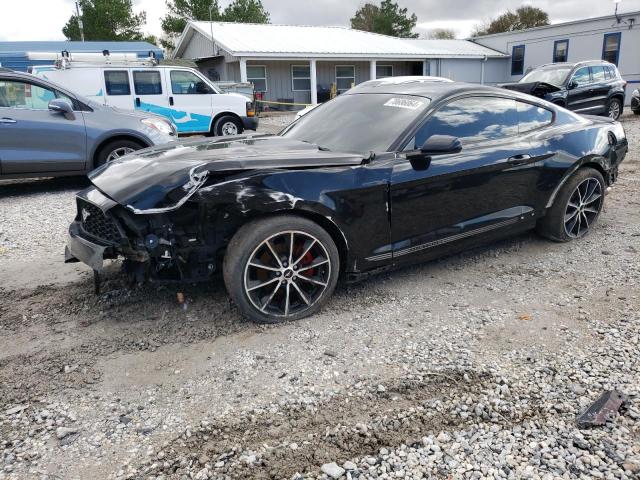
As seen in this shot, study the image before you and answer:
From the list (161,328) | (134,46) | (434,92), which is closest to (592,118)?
(434,92)

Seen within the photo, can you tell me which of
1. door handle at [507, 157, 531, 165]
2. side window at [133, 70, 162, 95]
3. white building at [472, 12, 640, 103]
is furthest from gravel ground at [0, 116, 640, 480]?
white building at [472, 12, 640, 103]

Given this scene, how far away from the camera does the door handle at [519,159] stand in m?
4.22

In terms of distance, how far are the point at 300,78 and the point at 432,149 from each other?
23.3 m

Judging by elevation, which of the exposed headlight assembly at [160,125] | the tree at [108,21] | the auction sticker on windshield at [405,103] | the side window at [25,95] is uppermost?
the tree at [108,21]

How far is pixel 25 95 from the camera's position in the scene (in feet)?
23.0

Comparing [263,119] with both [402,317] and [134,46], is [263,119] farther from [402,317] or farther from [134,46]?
[402,317]

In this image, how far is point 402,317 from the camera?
3.53 m

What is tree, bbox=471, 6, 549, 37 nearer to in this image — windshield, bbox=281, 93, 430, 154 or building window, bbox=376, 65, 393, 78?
building window, bbox=376, 65, 393, 78

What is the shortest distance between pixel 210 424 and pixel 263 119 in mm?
18585

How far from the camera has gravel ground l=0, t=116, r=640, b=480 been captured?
7.34 feet

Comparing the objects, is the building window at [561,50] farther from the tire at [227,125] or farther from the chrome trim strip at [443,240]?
the chrome trim strip at [443,240]

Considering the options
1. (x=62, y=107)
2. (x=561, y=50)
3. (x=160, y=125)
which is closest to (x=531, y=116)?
(x=160, y=125)

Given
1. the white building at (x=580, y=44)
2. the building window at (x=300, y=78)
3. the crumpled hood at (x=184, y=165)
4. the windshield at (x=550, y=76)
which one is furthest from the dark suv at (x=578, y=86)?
the building window at (x=300, y=78)

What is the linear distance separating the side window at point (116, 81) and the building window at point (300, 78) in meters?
14.4
